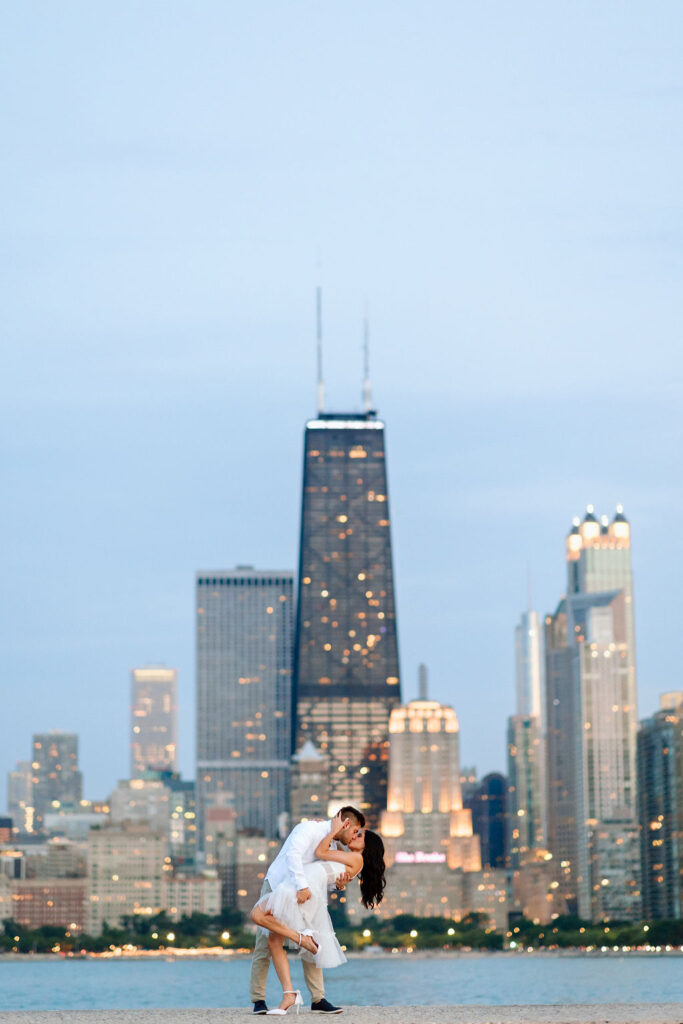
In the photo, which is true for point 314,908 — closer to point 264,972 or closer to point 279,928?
point 279,928

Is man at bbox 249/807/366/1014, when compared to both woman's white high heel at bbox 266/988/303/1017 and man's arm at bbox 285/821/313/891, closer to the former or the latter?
man's arm at bbox 285/821/313/891

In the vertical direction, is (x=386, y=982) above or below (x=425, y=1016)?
below

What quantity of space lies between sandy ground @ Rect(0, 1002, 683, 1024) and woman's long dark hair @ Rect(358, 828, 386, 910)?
1.46 metres

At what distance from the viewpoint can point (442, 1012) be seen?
782 inches

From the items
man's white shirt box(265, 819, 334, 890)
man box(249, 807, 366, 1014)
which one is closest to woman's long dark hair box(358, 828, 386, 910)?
man box(249, 807, 366, 1014)

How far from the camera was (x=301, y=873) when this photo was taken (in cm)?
2100

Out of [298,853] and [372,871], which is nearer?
[298,853]

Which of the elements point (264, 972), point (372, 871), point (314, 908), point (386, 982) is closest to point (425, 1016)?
point (314, 908)

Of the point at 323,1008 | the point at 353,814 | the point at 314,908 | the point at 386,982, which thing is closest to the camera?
the point at 323,1008

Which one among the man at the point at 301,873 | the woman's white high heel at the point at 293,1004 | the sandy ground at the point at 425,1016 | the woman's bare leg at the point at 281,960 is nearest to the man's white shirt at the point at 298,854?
the man at the point at 301,873

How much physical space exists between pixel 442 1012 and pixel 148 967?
6794 inches

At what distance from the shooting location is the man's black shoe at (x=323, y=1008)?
20500 mm

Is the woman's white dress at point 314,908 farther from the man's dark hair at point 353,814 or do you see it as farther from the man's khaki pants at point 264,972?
the man's dark hair at point 353,814

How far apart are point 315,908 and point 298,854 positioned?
63 cm
